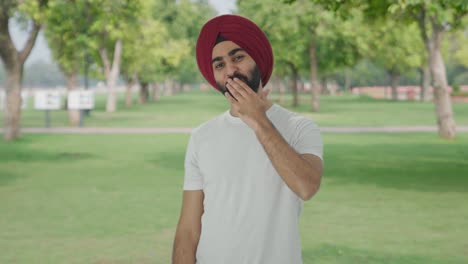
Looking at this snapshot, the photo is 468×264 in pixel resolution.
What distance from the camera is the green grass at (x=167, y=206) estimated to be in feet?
28.0

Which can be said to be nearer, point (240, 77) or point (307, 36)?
point (240, 77)

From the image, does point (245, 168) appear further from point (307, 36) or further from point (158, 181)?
point (307, 36)

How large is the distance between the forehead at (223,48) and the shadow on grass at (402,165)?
1130 cm

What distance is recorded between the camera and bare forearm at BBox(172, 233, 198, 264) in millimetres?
2789

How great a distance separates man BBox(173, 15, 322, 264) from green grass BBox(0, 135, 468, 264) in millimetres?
5447

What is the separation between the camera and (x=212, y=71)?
8.91 ft

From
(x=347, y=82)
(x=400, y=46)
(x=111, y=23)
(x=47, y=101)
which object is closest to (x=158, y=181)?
(x=111, y=23)

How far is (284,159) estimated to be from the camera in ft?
8.10

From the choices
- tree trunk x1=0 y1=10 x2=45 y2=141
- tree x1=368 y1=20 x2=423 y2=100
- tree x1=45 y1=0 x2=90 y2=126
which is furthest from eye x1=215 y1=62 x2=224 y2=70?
tree x1=368 y1=20 x2=423 y2=100

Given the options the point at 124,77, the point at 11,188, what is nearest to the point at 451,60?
the point at 124,77

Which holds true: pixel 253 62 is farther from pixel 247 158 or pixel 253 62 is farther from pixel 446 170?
pixel 446 170

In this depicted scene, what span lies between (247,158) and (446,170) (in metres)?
14.5

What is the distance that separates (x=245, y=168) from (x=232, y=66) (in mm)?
346

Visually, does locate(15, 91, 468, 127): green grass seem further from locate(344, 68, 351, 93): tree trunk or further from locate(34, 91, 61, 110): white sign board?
locate(344, 68, 351, 93): tree trunk
